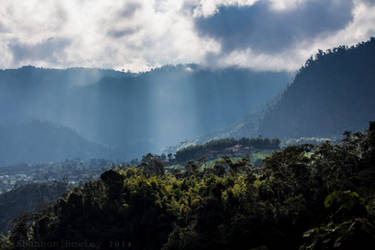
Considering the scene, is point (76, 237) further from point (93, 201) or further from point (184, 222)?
point (184, 222)

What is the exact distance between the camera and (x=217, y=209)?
6044 cm

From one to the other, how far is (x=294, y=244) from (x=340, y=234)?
143 ft

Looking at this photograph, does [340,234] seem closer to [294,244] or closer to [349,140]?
[294,244]

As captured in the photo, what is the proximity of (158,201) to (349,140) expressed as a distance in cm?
5449

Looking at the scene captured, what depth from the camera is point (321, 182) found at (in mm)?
60594

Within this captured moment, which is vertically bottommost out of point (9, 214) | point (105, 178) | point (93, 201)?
point (9, 214)

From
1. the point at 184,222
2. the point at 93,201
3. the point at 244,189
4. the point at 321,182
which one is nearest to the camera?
the point at 321,182

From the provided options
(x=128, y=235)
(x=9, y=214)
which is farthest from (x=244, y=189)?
(x=9, y=214)

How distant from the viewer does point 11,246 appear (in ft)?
257

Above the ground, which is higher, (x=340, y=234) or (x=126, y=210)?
(x=340, y=234)

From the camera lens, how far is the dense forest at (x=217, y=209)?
5297 centimetres

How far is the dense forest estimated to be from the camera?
5297cm

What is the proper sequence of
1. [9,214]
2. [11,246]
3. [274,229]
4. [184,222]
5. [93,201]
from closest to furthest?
[274,229] < [184,222] < [11,246] < [93,201] < [9,214]

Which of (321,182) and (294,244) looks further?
(321,182)
